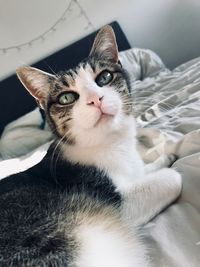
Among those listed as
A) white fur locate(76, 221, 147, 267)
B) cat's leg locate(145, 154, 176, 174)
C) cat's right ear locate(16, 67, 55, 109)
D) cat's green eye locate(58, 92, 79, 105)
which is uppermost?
cat's right ear locate(16, 67, 55, 109)

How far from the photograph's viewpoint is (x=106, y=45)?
1.25 m

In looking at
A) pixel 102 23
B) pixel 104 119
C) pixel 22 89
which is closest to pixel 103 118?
pixel 104 119

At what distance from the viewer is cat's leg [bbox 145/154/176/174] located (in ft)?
4.01

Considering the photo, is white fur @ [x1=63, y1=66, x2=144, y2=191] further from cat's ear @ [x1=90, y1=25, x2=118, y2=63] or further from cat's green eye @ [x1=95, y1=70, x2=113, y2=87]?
cat's ear @ [x1=90, y1=25, x2=118, y2=63]

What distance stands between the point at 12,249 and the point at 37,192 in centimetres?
19

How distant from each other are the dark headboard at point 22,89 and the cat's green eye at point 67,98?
51.5 inches

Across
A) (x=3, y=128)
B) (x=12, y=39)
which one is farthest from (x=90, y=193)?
(x=12, y=39)

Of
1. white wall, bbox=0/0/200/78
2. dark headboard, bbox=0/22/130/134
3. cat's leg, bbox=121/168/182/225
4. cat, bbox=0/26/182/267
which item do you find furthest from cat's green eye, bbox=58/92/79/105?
white wall, bbox=0/0/200/78

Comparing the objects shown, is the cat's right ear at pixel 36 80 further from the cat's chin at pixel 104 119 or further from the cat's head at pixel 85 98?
the cat's chin at pixel 104 119

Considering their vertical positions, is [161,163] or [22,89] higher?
[22,89]

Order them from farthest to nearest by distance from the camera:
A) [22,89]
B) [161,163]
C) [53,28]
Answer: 1. [53,28]
2. [22,89]
3. [161,163]

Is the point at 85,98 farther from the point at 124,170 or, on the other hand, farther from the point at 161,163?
the point at 161,163

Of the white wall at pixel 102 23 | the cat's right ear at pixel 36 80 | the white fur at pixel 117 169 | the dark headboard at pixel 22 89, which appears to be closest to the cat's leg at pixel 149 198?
the white fur at pixel 117 169

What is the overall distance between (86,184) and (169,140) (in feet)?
1.57
